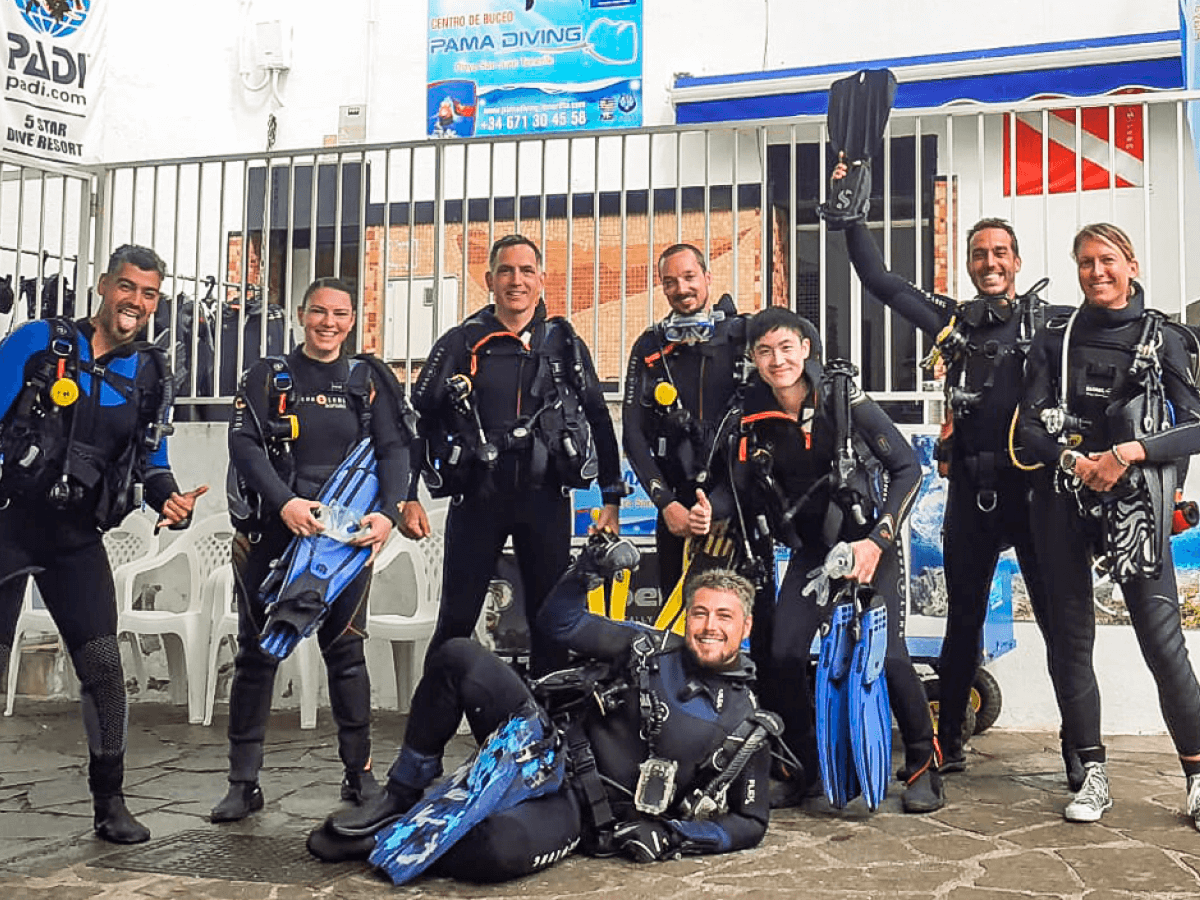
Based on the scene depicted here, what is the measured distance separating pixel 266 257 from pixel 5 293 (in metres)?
1.76

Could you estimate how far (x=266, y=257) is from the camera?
23.7ft

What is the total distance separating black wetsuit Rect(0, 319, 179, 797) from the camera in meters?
4.14

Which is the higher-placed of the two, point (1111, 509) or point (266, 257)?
point (266, 257)

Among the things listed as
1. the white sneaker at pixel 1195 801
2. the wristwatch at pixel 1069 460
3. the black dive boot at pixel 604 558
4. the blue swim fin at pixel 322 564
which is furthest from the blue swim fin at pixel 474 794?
the white sneaker at pixel 1195 801

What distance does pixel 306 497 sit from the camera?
4.61 metres

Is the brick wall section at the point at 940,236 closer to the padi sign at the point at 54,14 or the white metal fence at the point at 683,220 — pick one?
the white metal fence at the point at 683,220

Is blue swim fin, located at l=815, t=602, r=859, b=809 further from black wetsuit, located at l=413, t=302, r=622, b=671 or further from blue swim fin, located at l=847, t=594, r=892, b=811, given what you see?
black wetsuit, located at l=413, t=302, r=622, b=671

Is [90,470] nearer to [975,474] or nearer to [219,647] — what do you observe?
[219,647]

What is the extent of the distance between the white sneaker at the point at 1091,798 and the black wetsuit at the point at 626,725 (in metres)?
1.16

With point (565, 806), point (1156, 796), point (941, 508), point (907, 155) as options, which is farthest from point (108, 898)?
point (907, 155)

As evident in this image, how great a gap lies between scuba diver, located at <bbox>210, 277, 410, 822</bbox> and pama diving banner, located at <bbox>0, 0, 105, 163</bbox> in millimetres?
4085

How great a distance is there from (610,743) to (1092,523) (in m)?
1.84

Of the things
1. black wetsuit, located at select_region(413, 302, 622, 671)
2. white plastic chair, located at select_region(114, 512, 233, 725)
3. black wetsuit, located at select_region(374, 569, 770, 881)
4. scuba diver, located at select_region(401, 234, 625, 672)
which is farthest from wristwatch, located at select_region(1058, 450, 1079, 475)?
white plastic chair, located at select_region(114, 512, 233, 725)

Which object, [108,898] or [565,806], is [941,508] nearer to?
[565,806]
